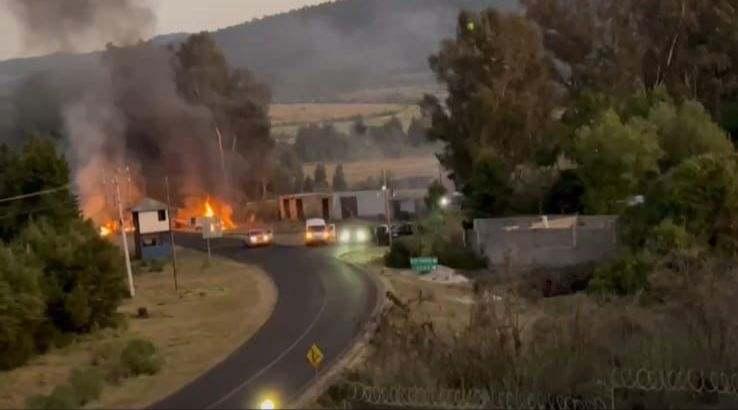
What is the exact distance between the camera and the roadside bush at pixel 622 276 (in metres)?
36.7

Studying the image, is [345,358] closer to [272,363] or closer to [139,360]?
[272,363]

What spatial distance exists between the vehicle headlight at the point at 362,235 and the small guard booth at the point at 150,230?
1025cm

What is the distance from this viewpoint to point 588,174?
4931 cm

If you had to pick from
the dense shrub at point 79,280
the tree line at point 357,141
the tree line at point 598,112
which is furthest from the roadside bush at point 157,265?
the tree line at point 357,141

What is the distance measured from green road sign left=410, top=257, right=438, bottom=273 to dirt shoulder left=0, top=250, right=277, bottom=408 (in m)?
6.29

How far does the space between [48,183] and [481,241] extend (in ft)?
63.3

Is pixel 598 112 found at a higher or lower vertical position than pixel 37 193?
higher

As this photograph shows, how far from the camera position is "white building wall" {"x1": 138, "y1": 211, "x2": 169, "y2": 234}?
5731cm

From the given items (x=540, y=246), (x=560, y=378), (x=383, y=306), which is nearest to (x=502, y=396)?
(x=560, y=378)

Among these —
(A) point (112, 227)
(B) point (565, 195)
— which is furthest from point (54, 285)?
(A) point (112, 227)

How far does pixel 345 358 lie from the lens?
25422mm

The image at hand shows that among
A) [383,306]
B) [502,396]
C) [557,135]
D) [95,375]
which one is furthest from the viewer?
[557,135]

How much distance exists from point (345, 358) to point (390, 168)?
317 ft

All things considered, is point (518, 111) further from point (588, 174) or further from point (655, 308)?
point (655, 308)
